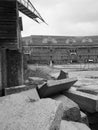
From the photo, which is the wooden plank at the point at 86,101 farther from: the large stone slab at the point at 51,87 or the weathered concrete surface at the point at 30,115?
the weathered concrete surface at the point at 30,115

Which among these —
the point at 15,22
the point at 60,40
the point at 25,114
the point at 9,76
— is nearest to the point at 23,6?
the point at 15,22

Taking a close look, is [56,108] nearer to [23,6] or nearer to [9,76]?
[9,76]

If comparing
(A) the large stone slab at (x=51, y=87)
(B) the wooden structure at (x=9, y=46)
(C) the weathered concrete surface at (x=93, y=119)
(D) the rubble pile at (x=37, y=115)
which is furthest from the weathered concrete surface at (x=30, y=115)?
(B) the wooden structure at (x=9, y=46)

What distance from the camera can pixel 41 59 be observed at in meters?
54.7

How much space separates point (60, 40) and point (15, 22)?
171 ft

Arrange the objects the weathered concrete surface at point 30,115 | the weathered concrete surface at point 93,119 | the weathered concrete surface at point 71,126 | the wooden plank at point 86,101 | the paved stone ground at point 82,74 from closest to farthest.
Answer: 1. the weathered concrete surface at point 30,115
2. the weathered concrete surface at point 71,126
3. the wooden plank at point 86,101
4. the weathered concrete surface at point 93,119
5. the paved stone ground at point 82,74

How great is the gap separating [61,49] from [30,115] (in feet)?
176

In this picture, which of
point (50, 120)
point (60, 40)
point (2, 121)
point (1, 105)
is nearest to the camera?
point (50, 120)

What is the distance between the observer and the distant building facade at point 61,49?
2158 inches

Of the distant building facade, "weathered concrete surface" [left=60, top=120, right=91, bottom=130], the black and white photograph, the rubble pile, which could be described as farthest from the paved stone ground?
the distant building facade

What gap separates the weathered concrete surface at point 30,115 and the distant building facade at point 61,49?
49284 mm

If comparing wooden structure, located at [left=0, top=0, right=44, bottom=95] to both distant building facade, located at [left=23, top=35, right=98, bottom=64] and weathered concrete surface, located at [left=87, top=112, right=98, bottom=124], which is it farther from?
distant building facade, located at [left=23, top=35, right=98, bottom=64]

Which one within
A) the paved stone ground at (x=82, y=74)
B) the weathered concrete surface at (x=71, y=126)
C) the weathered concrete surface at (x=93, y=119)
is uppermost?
the weathered concrete surface at (x=71, y=126)

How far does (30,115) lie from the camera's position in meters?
3.04
